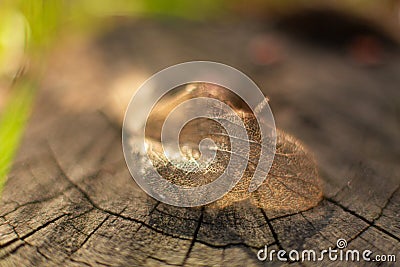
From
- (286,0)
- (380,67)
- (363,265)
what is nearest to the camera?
(363,265)

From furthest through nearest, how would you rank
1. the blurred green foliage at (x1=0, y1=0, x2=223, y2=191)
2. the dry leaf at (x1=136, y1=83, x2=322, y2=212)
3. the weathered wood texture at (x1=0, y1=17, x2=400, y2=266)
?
the blurred green foliage at (x1=0, y1=0, x2=223, y2=191) < the dry leaf at (x1=136, y1=83, x2=322, y2=212) < the weathered wood texture at (x1=0, y1=17, x2=400, y2=266)

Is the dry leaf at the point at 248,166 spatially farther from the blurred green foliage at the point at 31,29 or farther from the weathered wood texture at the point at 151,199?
the blurred green foliage at the point at 31,29

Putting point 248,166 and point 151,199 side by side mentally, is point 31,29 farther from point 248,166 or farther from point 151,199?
point 248,166

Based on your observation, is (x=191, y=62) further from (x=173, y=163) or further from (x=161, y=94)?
(x=173, y=163)

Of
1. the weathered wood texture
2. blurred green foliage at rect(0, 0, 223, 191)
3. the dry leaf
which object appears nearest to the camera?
the weathered wood texture

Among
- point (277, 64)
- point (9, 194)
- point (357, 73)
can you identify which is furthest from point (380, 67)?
point (9, 194)

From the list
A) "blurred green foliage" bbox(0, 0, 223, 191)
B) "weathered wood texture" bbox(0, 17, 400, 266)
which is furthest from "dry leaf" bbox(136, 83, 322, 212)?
"blurred green foliage" bbox(0, 0, 223, 191)

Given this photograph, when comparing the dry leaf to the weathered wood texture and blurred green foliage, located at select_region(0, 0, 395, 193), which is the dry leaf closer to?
the weathered wood texture

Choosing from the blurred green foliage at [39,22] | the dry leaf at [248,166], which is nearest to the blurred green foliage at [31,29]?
the blurred green foliage at [39,22]
